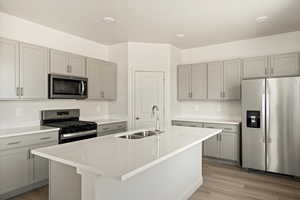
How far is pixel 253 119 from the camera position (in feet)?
11.8

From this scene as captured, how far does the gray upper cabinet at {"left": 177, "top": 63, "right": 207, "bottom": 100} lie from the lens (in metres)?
4.57

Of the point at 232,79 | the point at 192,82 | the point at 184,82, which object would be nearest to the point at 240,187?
the point at 232,79

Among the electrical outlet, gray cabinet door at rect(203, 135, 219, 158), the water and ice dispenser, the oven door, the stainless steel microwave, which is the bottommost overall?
gray cabinet door at rect(203, 135, 219, 158)

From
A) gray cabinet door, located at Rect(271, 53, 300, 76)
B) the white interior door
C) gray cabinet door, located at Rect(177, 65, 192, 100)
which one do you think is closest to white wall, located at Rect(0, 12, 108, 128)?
the white interior door

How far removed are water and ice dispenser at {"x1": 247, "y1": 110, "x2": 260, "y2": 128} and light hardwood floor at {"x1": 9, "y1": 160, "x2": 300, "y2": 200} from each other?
2.89ft

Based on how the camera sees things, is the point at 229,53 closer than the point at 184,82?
Yes

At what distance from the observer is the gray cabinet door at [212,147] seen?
415 centimetres

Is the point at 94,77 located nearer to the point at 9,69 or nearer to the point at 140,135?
the point at 9,69

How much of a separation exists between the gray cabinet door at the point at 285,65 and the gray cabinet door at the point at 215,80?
39.2 inches

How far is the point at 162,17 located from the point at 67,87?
2.05 m

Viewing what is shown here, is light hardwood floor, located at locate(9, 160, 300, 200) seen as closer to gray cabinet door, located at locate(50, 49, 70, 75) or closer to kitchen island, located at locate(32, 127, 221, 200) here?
kitchen island, located at locate(32, 127, 221, 200)

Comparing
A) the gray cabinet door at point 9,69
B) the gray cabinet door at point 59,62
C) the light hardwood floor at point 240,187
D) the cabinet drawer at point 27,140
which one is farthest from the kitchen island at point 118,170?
the gray cabinet door at point 59,62

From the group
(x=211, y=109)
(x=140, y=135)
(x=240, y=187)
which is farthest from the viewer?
(x=211, y=109)

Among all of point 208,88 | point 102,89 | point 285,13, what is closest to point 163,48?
point 208,88
